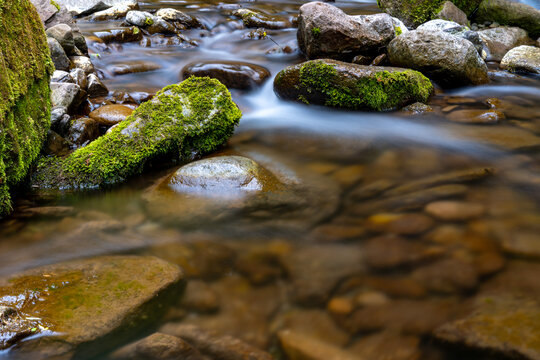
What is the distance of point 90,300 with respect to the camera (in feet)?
7.64

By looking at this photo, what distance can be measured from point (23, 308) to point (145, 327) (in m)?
0.68

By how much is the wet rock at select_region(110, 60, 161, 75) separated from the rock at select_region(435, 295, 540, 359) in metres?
7.48

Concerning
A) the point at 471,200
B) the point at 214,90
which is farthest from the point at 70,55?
the point at 471,200

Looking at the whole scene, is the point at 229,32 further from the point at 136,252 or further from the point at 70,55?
the point at 136,252

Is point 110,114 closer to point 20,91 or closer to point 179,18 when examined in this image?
point 20,91

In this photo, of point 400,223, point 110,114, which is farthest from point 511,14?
point 110,114

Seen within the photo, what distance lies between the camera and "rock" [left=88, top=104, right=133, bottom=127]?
17.7 ft

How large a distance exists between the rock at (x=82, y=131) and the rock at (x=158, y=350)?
333 centimetres

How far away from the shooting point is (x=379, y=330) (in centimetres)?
224

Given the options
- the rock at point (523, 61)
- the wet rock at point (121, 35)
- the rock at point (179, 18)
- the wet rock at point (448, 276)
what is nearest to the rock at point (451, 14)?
the rock at point (523, 61)

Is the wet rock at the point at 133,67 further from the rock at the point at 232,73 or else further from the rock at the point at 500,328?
the rock at the point at 500,328

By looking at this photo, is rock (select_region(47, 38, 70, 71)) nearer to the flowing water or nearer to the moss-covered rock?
the moss-covered rock

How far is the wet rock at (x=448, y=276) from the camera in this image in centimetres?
252

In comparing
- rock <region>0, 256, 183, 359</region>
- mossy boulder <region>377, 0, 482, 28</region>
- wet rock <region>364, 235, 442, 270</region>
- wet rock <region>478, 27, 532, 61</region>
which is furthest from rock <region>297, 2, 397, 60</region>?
rock <region>0, 256, 183, 359</region>
